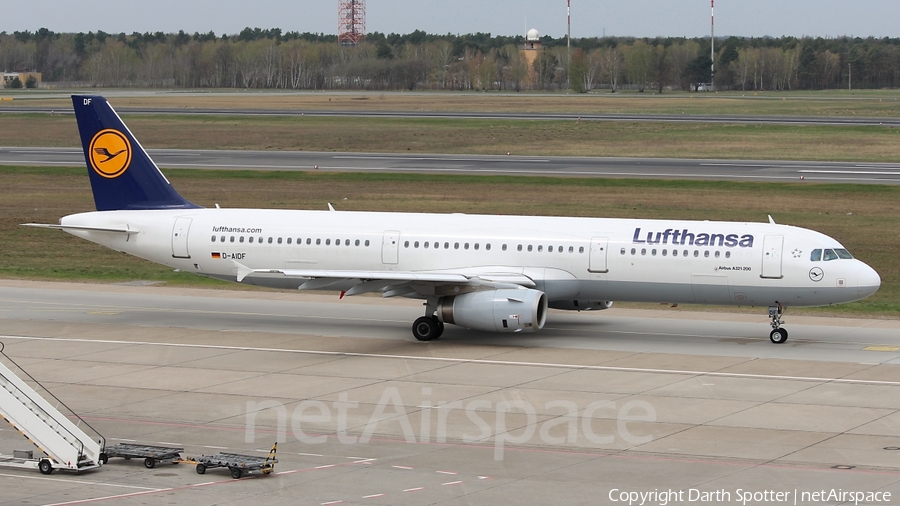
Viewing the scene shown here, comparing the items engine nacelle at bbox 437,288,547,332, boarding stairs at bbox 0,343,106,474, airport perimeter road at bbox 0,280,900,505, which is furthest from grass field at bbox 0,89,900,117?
boarding stairs at bbox 0,343,106,474

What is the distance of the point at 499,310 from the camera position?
116ft

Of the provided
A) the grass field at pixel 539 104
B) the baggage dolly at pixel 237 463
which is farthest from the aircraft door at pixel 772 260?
the grass field at pixel 539 104

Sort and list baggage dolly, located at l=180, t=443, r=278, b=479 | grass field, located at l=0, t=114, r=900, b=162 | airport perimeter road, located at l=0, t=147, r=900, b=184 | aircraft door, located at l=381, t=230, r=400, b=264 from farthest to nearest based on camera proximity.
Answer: grass field, located at l=0, t=114, r=900, b=162 → airport perimeter road, located at l=0, t=147, r=900, b=184 → aircraft door, located at l=381, t=230, r=400, b=264 → baggage dolly, located at l=180, t=443, r=278, b=479

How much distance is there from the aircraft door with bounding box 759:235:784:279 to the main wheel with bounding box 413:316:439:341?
1004 cm

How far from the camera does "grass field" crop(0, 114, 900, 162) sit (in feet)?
312

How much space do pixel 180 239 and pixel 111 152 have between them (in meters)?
4.27

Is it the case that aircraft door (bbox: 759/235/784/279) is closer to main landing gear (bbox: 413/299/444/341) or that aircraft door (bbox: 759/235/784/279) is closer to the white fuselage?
the white fuselage

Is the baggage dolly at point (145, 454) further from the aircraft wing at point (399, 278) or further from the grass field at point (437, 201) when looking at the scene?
the grass field at point (437, 201)

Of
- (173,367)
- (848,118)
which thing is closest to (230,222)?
(173,367)

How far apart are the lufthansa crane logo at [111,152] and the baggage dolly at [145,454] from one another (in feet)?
→ 64.2

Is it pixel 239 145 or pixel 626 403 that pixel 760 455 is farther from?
pixel 239 145

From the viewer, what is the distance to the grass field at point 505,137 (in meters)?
95.2

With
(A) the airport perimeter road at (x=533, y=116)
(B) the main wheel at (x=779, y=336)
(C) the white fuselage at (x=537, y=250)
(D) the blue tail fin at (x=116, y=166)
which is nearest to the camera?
(C) the white fuselage at (x=537, y=250)

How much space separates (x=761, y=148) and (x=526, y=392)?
233 ft
